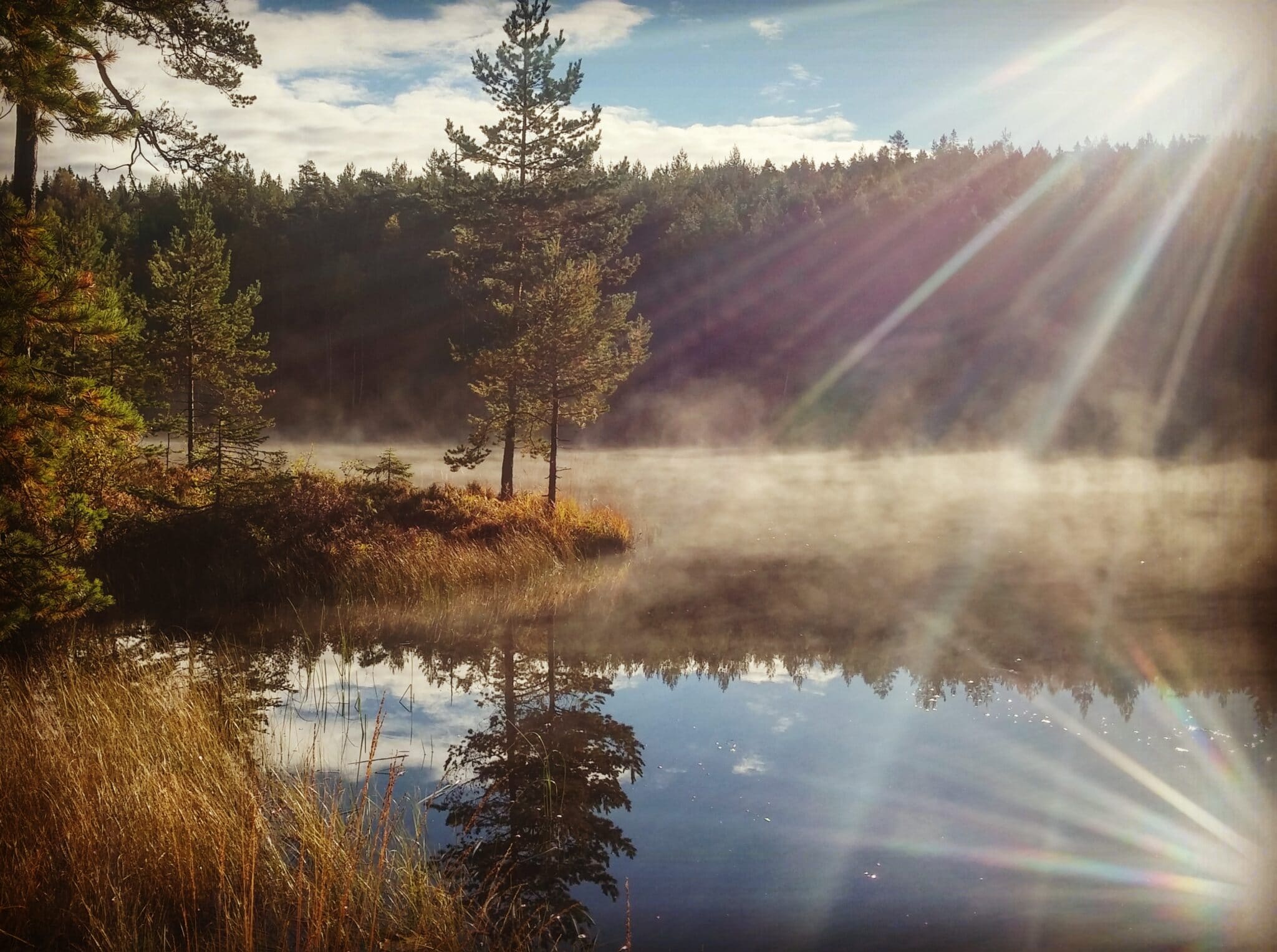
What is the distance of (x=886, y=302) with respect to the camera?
2436 inches

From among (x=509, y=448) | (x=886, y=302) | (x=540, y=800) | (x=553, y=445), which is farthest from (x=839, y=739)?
(x=886, y=302)

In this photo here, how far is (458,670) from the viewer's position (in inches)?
500

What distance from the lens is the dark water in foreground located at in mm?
7020

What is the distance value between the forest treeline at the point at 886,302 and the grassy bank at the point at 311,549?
32.2 metres

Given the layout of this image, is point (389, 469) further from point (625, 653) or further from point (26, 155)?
point (26, 155)

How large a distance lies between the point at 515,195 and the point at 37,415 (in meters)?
17.4

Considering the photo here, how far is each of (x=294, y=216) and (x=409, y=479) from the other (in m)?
62.6

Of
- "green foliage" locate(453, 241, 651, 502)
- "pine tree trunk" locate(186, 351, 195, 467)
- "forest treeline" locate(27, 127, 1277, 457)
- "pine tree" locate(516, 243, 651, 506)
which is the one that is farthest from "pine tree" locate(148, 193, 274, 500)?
"forest treeline" locate(27, 127, 1277, 457)

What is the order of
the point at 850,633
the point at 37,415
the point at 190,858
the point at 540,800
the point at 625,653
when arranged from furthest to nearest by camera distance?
the point at 850,633
the point at 625,653
the point at 37,415
the point at 540,800
the point at 190,858

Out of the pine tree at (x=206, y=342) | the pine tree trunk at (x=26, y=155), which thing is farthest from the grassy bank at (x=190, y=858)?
the pine tree at (x=206, y=342)

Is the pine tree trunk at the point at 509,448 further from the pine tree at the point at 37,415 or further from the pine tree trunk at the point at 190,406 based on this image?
the pine tree at the point at 37,415

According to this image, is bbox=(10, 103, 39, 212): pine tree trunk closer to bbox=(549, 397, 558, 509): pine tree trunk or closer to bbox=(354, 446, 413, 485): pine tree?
bbox=(354, 446, 413, 485): pine tree

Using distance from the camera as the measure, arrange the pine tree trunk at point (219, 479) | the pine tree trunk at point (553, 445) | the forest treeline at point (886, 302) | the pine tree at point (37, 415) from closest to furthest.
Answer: the pine tree at point (37, 415)
the pine tree trunk at point (219, 479)
the pine tree trunk at point (553, 445)
the forest treeline at point (886, 302)

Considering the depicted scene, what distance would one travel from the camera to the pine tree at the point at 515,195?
80.0ft
